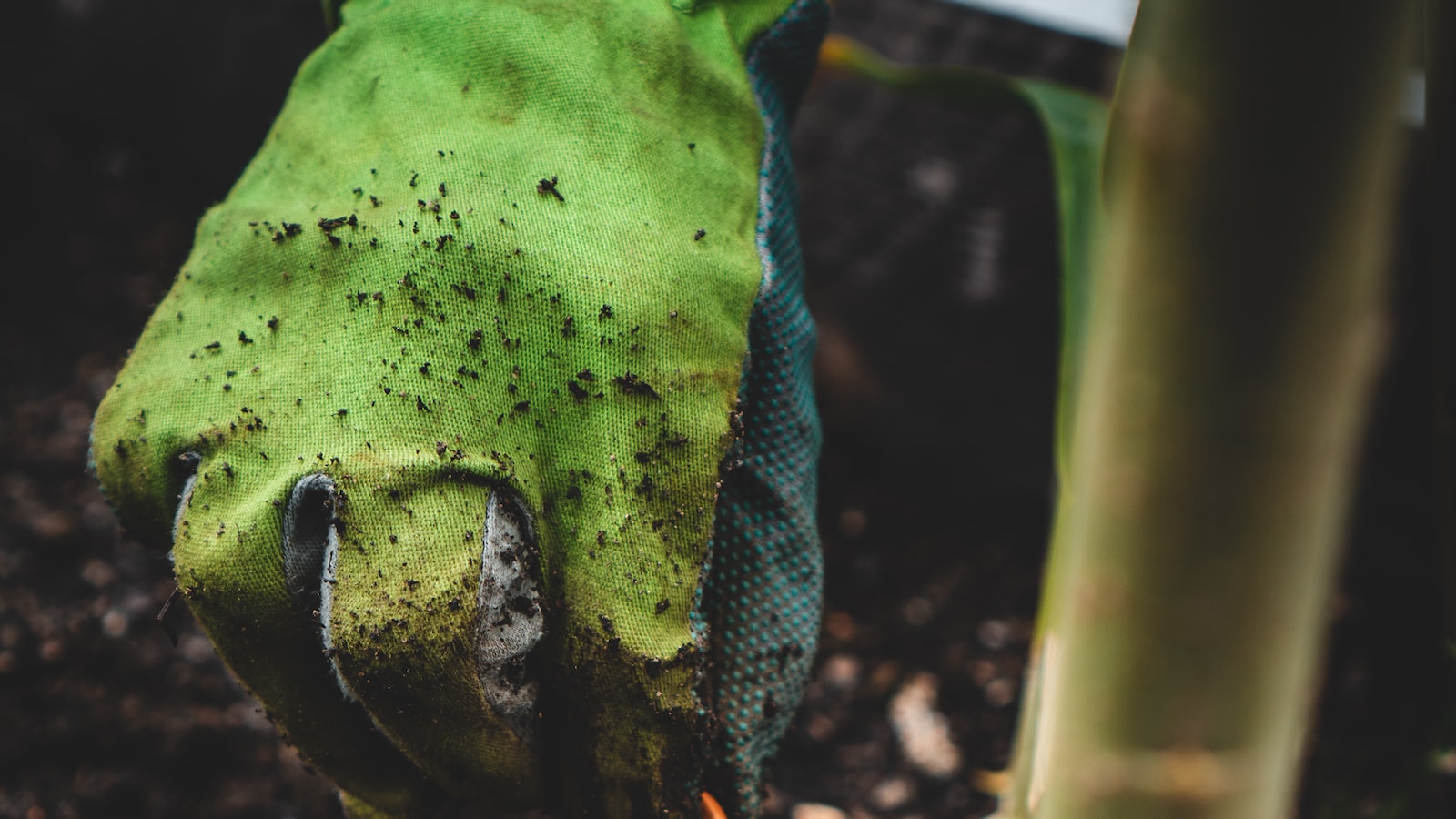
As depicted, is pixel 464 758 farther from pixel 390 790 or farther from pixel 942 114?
pixel 942 114

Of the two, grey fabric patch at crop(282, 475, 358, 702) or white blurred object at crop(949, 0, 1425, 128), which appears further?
white blurred object at crop(949, 0, 1425, 128)

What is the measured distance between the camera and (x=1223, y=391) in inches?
9.0

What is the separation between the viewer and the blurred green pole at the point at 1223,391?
0.70 ft

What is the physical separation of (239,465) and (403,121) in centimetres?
23

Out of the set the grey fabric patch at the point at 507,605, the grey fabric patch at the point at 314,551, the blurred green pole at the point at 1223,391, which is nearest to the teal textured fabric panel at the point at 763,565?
the grey fabric patch at the point at 507,605

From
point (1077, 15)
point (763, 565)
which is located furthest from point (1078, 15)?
point (763, 565)

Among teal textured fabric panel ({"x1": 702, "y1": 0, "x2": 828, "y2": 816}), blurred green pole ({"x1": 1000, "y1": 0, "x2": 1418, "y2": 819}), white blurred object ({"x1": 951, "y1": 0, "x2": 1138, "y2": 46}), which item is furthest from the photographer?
white blurred object ({"x1": 951, "y1": 0, "x2": 1138, "y2": 46})

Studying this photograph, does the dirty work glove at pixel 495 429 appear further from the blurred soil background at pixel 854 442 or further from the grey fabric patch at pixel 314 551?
the blurred soil background at pixel 854 442

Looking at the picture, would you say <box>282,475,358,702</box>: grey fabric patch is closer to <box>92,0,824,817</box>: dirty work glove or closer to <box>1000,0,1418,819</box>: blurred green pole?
<box>92,0,824,817</box>: dirty work glove

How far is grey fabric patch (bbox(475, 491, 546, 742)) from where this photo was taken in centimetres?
50

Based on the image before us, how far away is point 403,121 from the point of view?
1.84 ft

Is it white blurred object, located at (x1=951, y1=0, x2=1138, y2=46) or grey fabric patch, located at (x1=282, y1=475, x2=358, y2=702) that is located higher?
white blurred object, located at (x1=951, y1=0, x2=1138, y2=46)

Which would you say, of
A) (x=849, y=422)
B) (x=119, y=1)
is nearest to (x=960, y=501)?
(x=849, y=422)

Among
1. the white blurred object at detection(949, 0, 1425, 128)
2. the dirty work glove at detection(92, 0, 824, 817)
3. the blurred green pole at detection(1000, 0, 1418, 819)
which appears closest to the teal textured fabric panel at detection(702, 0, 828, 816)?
the dirty work glove at detection(92, 0, 824, 817)
